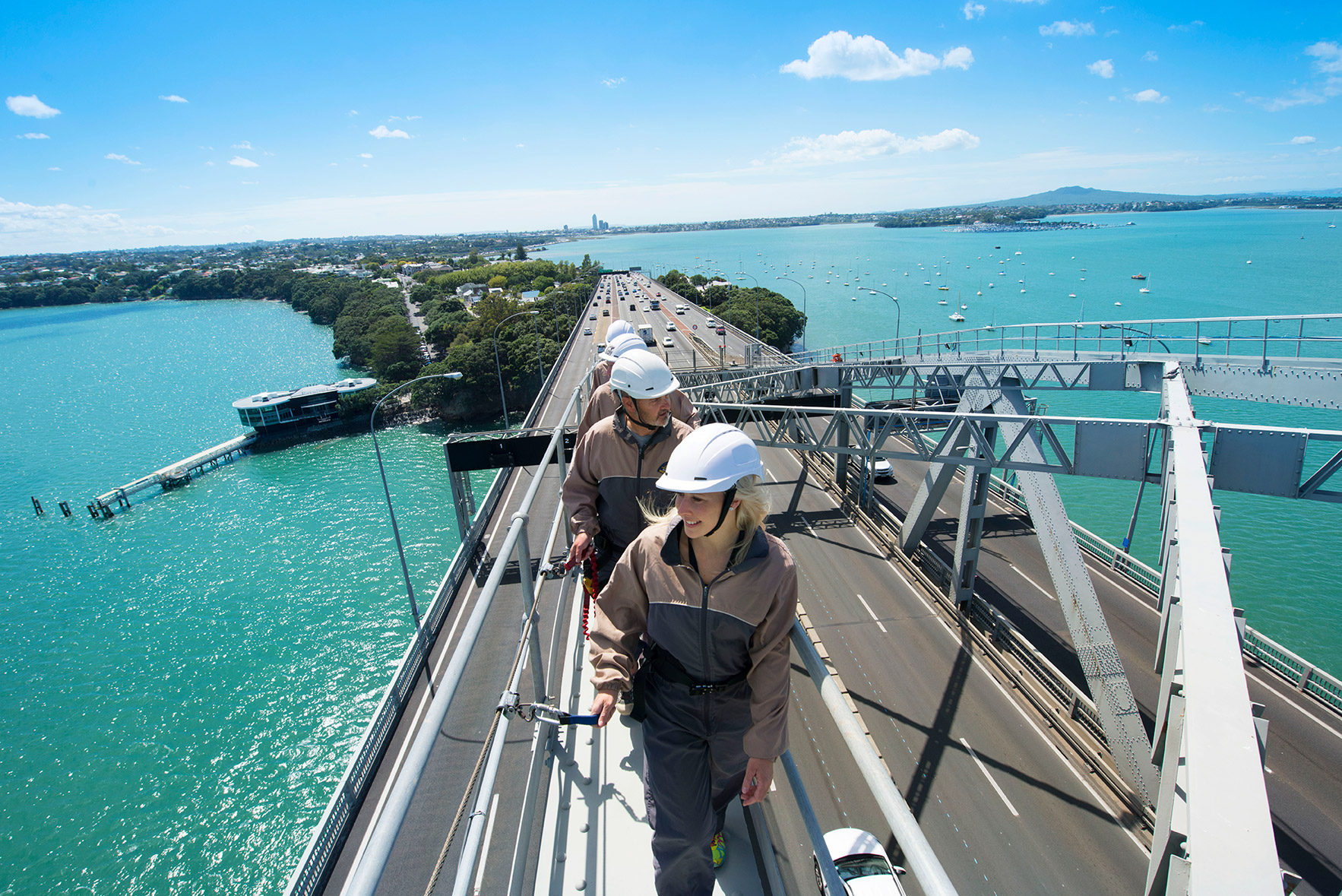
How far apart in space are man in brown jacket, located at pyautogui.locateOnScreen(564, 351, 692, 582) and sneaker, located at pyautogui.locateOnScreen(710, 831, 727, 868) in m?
1.84

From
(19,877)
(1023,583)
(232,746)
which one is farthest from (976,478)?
(19,877)

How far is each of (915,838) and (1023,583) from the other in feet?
77.9

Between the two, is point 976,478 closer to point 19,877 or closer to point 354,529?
point 19,877

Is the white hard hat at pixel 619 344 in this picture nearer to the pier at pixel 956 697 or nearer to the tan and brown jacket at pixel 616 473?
the pier at pixel 956 697

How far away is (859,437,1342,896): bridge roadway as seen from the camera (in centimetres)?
1224

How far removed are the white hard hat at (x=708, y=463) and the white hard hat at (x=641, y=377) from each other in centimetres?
145

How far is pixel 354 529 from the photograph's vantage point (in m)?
36.8

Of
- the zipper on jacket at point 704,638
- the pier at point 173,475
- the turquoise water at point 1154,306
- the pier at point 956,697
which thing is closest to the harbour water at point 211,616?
the turquoise water at point 1154,306

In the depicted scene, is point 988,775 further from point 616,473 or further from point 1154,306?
point 1154,306

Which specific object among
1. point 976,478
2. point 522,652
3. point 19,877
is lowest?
point 19,877

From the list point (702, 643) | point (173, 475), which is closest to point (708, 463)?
point (702, 643)

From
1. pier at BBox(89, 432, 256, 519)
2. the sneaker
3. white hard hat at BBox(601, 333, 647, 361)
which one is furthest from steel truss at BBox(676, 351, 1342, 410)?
pier at BBox(89, 432, 256, 519)

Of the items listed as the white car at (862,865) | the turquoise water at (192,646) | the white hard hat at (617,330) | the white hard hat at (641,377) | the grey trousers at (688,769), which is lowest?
the turquoise water at (192,646)

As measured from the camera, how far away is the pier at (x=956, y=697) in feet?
10.9
